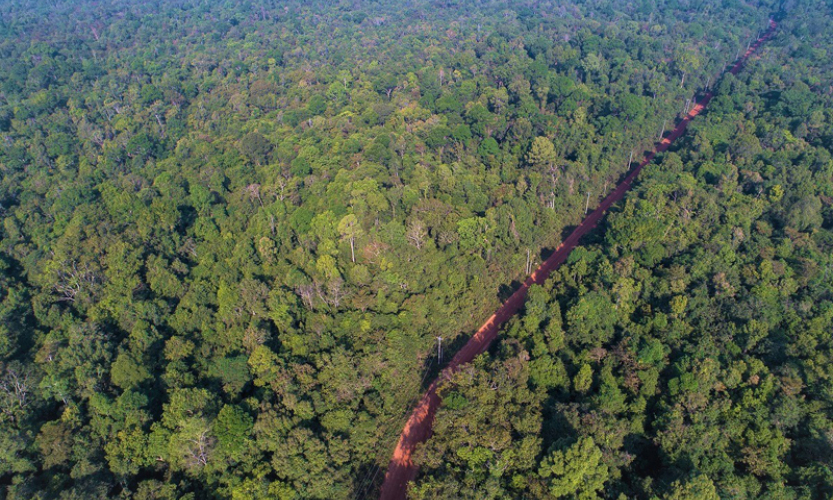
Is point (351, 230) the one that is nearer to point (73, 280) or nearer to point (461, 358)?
point (461, 358)

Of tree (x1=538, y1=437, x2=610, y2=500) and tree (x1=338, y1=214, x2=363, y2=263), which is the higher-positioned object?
tree (x1=338, y1=214, x2=363, y2=263)


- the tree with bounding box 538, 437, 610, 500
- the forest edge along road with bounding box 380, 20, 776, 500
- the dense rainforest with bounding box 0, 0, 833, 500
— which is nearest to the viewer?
the tree with bounding box 538, 437, 610, 500

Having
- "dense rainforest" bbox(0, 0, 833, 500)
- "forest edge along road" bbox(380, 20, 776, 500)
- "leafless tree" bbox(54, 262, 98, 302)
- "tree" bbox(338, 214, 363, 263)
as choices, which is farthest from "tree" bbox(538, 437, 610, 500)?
"leafless tree" bbox(54, 262, 98, 302)

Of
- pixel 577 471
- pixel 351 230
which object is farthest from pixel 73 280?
pixel 577 471

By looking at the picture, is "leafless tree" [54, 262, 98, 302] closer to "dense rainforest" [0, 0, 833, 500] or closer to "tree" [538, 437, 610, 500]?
"dense rainforest" [0, 0, 833, 500]

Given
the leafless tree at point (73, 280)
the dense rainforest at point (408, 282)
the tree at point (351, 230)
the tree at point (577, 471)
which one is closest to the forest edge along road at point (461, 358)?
the dense rainforest at point (408, 282)

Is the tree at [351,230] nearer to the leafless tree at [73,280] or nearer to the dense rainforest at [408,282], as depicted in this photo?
the dense rainforest at [408,282]
